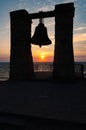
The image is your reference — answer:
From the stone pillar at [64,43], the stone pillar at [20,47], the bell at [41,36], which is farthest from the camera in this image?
the stone pillar at [20,47]

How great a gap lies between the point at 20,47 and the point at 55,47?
2134 mm

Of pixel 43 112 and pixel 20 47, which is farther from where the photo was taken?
pixel 20 47

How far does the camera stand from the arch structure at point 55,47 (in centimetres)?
1026

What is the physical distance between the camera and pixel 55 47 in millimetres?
10680

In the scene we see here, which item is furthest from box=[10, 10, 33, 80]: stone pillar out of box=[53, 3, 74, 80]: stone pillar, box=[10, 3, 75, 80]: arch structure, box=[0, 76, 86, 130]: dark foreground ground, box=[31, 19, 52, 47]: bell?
box=[0, 76, 86, 130]: dark foreground ground

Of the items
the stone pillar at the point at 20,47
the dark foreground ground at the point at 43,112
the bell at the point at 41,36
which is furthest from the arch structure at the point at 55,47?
the dark foreground ground at the point at 43,112

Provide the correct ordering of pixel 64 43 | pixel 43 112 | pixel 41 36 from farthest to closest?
pixel 64 43, pixel 41 36, pixel 43 112

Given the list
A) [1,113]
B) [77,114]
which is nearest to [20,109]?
[1,113]

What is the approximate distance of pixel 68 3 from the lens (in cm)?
1036

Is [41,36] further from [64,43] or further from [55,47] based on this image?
[64,43]

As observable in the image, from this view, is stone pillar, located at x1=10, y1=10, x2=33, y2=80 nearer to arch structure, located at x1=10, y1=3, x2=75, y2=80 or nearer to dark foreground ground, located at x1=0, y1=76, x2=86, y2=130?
arch structure, located at x1=10, y1=3, x2=75, y2=80

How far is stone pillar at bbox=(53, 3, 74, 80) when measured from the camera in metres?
10.2

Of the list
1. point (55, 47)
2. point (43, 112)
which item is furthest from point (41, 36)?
point (43, 112)

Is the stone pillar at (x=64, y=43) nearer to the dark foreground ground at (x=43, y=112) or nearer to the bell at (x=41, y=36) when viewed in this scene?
the bell at (x=41, y=36)
